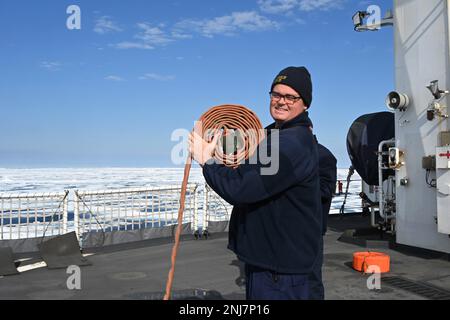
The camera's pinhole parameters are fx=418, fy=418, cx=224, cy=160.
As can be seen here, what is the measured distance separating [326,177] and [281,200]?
1.18 metres

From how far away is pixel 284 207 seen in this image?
2.34m

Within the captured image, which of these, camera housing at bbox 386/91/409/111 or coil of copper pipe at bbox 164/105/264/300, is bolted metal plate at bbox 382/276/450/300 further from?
coil of copper pipe at bbox 164/105/264/300

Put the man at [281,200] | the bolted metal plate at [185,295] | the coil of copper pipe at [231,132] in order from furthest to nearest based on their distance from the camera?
the bolted metal plate at [185,295], the coil of copper pipe at [231,132], the man at [281,200]

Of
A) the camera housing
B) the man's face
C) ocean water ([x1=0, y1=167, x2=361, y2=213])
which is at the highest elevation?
the camera housing

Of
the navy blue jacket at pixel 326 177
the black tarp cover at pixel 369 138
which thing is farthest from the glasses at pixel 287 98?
the black tarp cover at pixel 369 138

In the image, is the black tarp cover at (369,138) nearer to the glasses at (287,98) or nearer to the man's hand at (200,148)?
the glasses at (287,98)

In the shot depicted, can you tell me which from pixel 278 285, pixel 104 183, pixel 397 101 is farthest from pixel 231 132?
Answer: pixel 104 183

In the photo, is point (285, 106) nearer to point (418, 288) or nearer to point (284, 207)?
point (284, 207)

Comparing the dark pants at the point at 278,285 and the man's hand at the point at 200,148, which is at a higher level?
the man's hand at the point at 200,148

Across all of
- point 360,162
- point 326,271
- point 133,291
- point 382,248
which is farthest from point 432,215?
point 133,291

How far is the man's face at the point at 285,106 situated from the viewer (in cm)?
242

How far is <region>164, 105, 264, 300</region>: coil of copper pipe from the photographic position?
2.36 m

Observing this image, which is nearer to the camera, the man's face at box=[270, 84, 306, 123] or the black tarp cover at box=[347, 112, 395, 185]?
the man's face at box=[270, 84, 306, 123]

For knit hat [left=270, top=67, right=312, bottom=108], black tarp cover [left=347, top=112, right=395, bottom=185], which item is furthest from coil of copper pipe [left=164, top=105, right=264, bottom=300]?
black tarp cover [left=347, top=112, right=395, bottom=185]
